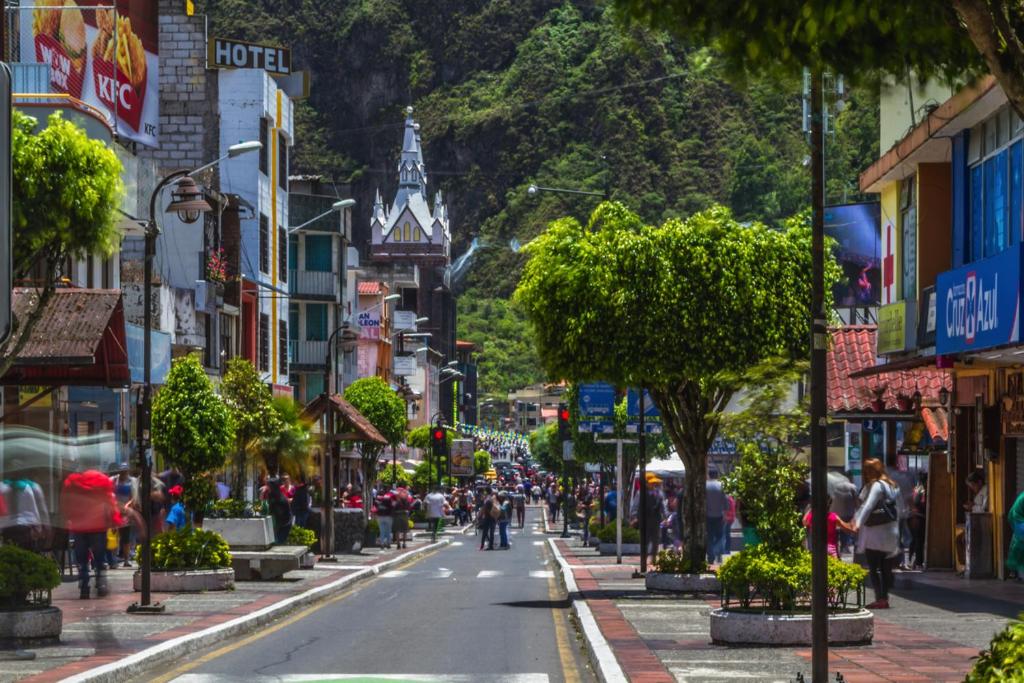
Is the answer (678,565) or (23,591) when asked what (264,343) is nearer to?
(678,565)

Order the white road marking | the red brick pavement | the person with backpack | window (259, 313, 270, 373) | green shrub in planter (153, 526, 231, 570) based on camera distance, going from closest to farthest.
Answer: the red brick pavement, green shrub in planter (153, 526, 231, 570), the white road marking, the person with backpack, window (259, 313, 270, 373)

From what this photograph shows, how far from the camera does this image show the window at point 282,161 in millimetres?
62906

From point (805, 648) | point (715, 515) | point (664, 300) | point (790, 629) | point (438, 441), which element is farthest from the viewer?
point (438, 441)

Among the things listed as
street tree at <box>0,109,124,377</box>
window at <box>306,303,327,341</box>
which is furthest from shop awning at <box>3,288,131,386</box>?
window at <box>306,303,327,341</box>

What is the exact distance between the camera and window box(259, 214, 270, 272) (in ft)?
191

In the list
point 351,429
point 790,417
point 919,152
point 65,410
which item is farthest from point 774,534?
point 351,429

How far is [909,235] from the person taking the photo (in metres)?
30.2

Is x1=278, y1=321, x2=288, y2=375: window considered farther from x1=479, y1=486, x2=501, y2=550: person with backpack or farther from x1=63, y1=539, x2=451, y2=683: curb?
x1=63, y1=539, x2=451, y2=683: curb

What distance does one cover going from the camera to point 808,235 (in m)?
24.6

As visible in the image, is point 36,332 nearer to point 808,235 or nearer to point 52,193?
point 52,193

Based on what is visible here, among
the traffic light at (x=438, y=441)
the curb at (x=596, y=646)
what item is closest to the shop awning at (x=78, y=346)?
the curb at (x=596, y=646)

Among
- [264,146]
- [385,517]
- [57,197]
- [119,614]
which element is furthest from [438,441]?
[57,197]

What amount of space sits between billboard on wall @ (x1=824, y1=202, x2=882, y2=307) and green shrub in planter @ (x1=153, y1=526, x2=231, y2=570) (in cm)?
2431

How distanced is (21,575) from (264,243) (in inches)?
1707
